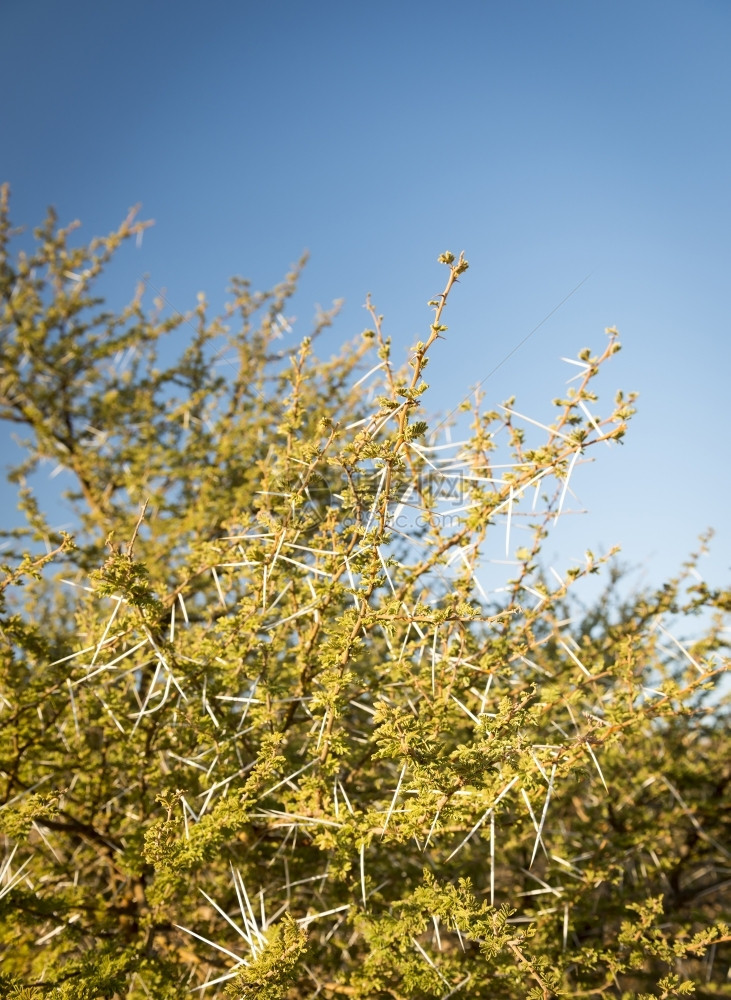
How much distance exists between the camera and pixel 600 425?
244 cm

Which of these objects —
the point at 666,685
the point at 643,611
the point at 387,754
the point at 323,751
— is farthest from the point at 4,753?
the point at 643,611

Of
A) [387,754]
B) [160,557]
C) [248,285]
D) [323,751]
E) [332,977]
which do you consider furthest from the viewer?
[248,285]

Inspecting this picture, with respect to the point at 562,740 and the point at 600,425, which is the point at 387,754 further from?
the point at 600,425

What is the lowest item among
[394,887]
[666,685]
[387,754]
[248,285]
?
→ [394,887]

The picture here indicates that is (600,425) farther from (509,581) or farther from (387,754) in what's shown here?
(387,754)

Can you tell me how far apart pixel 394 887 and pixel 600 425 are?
2734mm

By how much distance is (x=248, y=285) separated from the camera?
7.60 meters

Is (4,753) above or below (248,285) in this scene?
below

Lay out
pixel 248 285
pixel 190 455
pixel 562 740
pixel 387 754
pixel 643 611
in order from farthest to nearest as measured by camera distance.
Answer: pixel 248 285
pixel 190 455
pixel 643 611
pixel 562 740
pixel 387 754

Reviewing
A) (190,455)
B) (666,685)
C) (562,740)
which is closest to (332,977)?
(562,740)

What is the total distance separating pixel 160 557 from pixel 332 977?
10.1 feet

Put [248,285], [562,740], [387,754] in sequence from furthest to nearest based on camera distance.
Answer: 1. [248,285]
2. [562,740]
3. [387,754]

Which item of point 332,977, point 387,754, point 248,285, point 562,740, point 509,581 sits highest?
point 248,285

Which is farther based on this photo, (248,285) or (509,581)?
(248,285)
